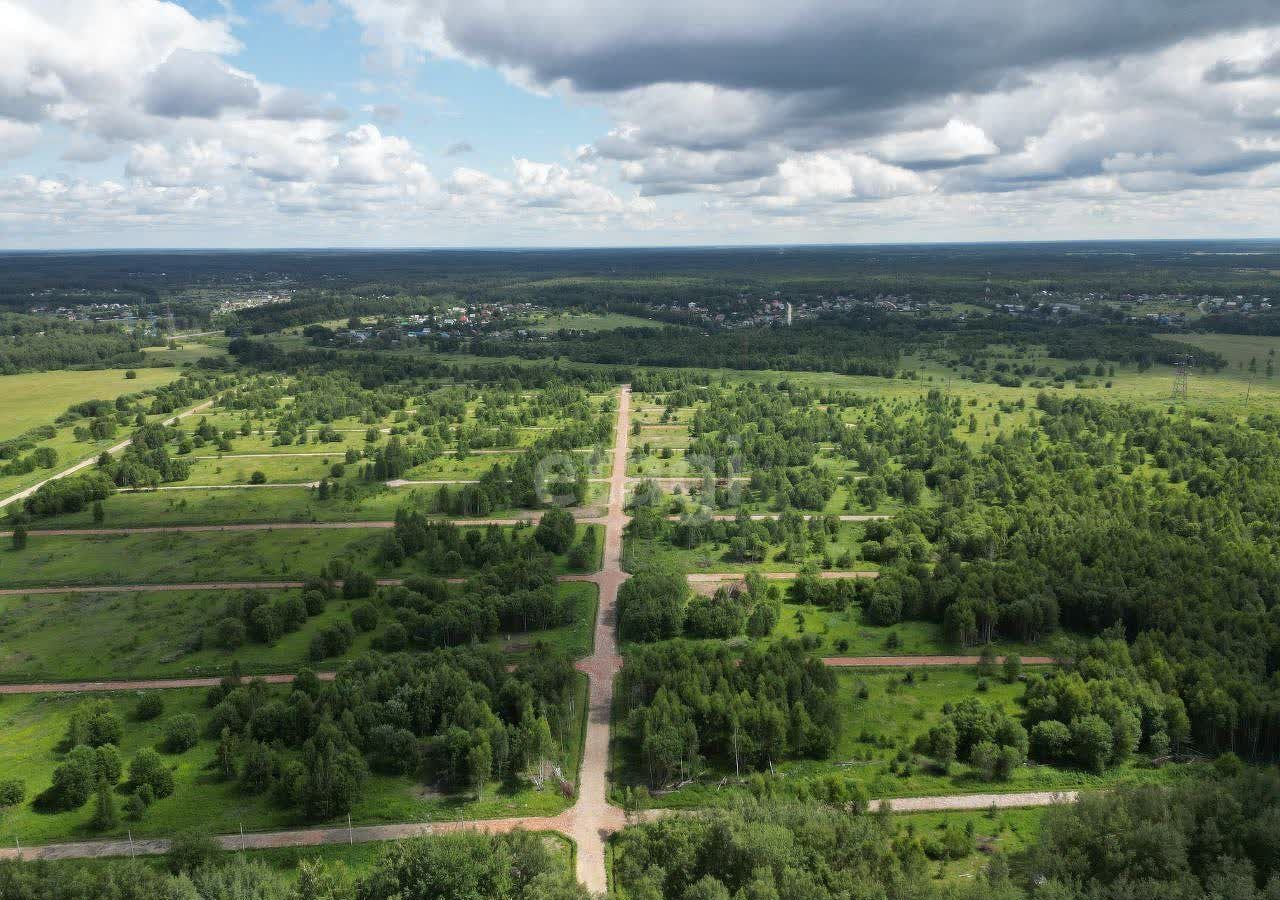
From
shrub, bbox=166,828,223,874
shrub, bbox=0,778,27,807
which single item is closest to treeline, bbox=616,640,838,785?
shrub, bbox=166,828,223,874

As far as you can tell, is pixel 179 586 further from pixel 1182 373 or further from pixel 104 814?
pixel 1182 373

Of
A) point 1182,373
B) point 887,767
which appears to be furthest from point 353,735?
point 1182,373

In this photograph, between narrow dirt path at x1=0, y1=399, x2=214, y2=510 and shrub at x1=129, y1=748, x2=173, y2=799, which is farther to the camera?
narrow dirt path at x1=0, y1=399, x2=214, y2=510

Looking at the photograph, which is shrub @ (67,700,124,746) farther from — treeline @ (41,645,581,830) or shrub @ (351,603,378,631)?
shrub @ (351,603,378,631)

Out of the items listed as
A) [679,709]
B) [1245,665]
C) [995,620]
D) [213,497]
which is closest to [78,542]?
[213,497]

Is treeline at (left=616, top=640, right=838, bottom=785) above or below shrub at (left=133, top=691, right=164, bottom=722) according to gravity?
above

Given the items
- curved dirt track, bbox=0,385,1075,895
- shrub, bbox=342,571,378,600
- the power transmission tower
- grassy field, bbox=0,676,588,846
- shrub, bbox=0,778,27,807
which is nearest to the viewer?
curved dirt track, bbox=0,385,1075,895
